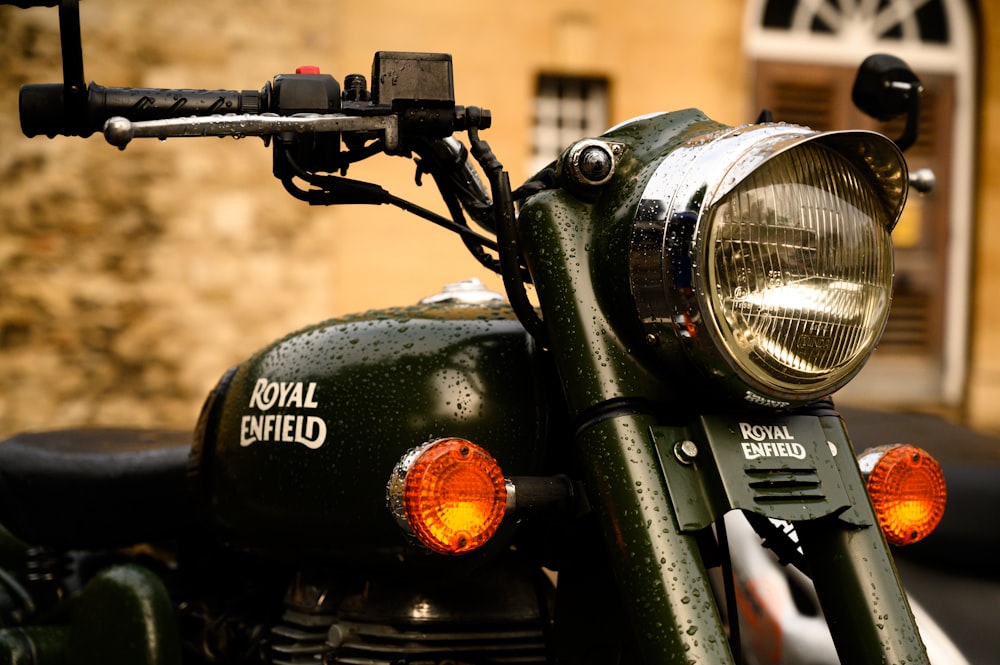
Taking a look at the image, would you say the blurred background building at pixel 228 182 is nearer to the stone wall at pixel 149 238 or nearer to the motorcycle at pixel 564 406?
the stone wall at pixel 149 238

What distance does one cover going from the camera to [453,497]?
4.69 feet

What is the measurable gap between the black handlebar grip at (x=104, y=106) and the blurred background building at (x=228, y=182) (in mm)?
5979

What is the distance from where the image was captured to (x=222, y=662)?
6.72ft

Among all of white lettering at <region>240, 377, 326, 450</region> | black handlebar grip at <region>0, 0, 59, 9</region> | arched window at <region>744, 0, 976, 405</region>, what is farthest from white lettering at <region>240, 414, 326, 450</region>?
arched window at <region>744, 0, 976, 405</region>

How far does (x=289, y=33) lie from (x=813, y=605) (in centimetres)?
594

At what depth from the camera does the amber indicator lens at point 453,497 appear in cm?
141

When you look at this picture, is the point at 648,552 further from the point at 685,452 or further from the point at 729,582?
the point at 729,582

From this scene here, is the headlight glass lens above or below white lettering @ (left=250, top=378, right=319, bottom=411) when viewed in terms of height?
above

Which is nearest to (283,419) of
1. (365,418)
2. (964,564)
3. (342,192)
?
(365,418)

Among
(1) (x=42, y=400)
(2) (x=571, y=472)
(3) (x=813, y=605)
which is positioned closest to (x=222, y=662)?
(2) (x=571, y=472)

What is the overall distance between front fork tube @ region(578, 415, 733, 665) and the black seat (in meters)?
1.17

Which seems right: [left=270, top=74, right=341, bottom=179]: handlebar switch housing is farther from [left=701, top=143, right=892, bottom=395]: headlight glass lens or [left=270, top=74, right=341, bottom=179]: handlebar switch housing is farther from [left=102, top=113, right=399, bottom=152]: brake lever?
[left=701, top=143, right=892, bottom=395]: headlight glass lens

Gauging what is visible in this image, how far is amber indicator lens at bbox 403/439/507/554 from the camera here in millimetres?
1414

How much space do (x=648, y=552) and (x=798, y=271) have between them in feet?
1.23
